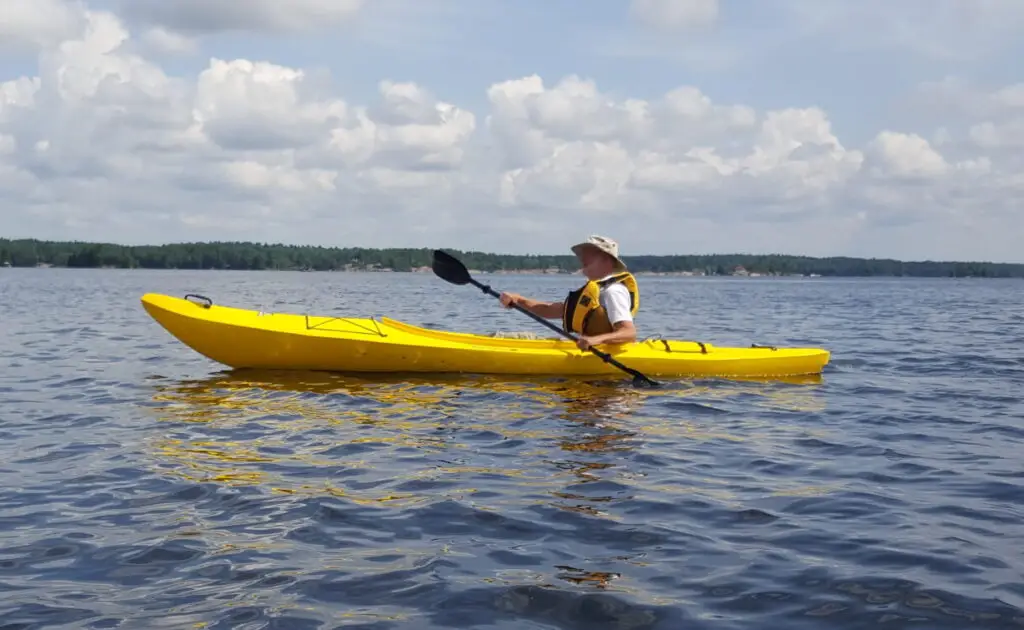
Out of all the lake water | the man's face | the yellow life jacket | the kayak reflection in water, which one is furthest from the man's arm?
the lake water

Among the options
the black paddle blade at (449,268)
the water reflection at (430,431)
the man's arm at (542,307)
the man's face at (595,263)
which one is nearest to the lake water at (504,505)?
the water reflection at (430,431)

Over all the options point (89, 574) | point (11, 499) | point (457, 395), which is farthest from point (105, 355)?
point (89, 574)

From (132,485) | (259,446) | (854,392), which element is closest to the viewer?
→ (132,485)

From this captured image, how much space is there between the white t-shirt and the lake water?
28.1 inches

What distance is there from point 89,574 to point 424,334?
623 cm

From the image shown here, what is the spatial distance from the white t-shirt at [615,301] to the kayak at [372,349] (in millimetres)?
431

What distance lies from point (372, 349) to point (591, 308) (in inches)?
92.3

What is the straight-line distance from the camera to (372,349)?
375 inches

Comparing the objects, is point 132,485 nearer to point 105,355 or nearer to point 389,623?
point 389,623

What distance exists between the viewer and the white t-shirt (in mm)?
9000

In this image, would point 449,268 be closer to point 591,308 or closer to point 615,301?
point 591,308

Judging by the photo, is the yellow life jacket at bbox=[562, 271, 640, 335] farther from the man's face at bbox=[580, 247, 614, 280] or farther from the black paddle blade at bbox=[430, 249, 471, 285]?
the black paddle blade at bbox=[430, 249, 471, 285]

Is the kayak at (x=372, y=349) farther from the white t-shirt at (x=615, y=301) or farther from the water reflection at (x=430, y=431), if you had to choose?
the white t-shirt at (x=615, y=301)

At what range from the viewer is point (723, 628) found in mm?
3322
